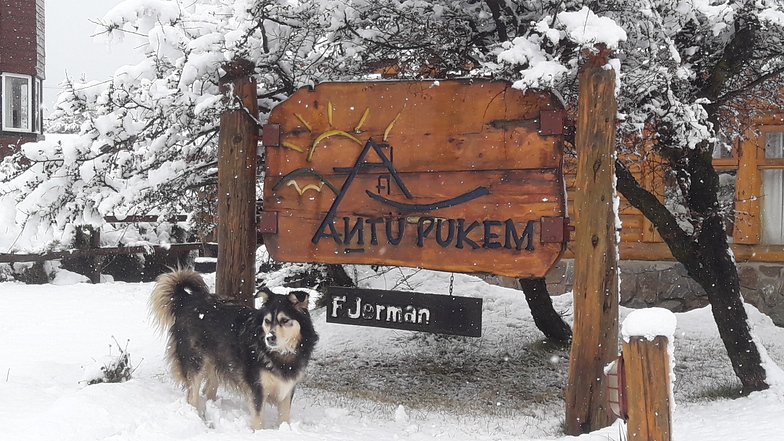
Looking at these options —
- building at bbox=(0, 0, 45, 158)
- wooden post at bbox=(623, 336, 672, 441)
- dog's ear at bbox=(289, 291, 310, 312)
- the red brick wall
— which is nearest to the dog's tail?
dog's ear at bbox=(289, 291, 310, 312)

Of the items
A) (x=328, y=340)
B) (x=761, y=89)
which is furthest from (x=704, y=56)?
(x=328, y=340)

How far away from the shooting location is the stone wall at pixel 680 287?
34.2 ft

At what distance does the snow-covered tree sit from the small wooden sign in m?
2.01

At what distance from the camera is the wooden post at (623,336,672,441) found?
310 cm

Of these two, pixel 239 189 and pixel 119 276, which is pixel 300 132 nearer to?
pixel 239 189

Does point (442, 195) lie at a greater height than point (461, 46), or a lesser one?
lesser

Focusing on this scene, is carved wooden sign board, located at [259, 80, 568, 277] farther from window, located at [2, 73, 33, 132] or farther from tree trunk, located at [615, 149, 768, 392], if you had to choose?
window, located at [2, 73, 33, 132]

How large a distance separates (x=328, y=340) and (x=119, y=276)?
770 cm

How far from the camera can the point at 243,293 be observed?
629cm

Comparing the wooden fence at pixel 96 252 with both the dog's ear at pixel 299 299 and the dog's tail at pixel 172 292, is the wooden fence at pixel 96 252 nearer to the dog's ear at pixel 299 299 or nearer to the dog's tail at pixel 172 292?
the dog's tail at pixel 172 292

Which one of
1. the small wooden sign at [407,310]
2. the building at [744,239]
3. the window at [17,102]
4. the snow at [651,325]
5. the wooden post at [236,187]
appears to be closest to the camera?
the snow at [651,325]

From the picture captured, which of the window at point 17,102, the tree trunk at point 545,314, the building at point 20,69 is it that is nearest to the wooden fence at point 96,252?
the tree trunk at point 545,314

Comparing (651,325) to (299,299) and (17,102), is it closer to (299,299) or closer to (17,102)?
(299,299)

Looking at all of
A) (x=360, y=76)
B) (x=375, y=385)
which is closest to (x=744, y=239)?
(x=375, y=385)
